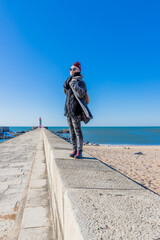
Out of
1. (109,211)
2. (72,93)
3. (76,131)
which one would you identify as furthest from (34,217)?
(72,93)

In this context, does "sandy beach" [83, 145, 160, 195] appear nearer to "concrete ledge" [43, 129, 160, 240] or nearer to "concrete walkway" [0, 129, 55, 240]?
"concrete walkway" [0, 129, 55, 240]

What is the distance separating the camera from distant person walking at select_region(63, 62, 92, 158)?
95.9 inches

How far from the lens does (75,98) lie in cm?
255

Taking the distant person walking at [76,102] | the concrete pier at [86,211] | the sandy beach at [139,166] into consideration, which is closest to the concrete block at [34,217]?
the concrete pier at [86,211]

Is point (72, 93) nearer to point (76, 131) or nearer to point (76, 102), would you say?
point (76, 102)

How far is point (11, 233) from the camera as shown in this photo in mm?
1756

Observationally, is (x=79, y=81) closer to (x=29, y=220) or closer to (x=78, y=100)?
(x=78, y=100)

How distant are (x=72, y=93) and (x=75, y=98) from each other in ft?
0.33

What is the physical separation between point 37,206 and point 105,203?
1543 mm

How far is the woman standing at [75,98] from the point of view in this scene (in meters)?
2.44

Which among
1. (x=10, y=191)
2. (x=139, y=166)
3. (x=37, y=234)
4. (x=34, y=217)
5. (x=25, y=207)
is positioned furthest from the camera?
(x=139, y=166)

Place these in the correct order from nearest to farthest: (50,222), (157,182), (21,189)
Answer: (50,222)
(21,189)
(157,182)

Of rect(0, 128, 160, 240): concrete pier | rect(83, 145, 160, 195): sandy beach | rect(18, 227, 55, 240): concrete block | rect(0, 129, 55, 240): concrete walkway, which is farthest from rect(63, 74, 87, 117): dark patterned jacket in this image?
rect(83, 145, 160, 195): sandy beach

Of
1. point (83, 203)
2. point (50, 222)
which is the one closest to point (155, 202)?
point (83, 203)
